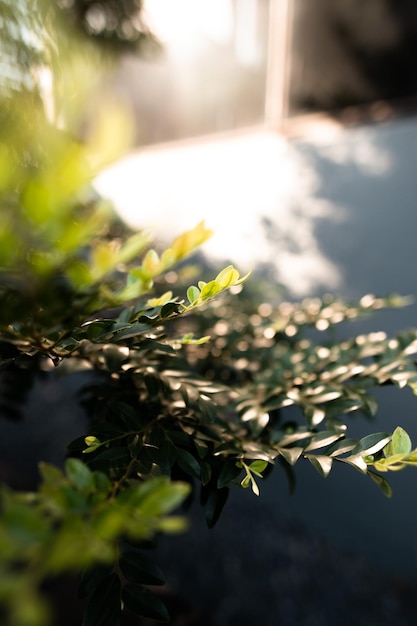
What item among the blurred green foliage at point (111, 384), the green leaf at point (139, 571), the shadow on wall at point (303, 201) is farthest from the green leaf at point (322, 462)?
the shadow on wall at point (303, 201)

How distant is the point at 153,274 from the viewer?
46 cm

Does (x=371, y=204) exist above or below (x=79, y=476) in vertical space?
below

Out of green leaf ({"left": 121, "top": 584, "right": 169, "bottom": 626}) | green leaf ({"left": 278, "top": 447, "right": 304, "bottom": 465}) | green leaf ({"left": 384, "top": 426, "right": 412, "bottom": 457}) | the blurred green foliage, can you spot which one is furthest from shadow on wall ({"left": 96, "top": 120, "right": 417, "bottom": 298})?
green leaf ({"left": 121, "top": 584, "right": 169, "bottom": 626})

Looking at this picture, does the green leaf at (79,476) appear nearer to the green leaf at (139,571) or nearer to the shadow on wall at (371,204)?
the green leaf at (139,571)

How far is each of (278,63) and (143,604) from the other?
2.41 m

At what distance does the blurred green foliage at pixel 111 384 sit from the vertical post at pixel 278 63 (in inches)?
54.2

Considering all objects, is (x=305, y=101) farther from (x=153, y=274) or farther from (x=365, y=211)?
(x=153, y=274)

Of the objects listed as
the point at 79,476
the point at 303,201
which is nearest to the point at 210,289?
the point at 79,476

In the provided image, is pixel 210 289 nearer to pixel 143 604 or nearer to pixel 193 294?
pixel 193 294

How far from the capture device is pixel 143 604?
1.81 feet

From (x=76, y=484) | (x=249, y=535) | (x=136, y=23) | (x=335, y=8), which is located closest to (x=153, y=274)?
(x=76, y=484)

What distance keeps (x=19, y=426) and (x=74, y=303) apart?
3364mm

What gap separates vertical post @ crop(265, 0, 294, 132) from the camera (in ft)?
7.05

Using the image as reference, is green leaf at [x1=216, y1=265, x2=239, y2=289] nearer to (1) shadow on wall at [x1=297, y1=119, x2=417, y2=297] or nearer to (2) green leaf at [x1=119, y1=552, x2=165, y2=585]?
(2) green leaf at [x1=119, y1=552, x2=165, y2=585]
